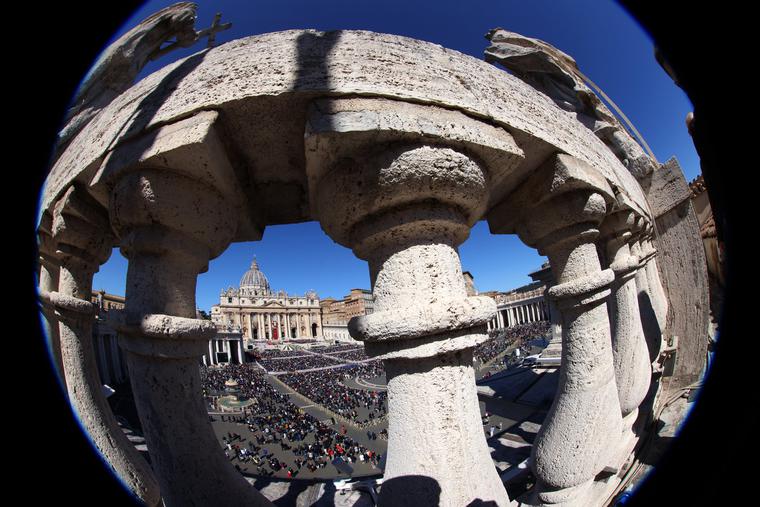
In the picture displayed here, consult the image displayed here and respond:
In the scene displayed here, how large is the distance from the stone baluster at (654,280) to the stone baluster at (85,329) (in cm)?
588

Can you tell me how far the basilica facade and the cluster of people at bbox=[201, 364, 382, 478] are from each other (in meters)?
48.8

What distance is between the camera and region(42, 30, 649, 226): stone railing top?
1.78 m

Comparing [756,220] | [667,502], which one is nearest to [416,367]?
[667,502]

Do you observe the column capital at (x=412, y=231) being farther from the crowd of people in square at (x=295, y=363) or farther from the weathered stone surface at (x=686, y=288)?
the crowd of people in square at (x=295, y=363)

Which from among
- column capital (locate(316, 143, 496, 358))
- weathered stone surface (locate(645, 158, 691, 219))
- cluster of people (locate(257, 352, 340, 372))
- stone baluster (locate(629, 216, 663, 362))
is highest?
weathered stone surface (locate(645, 158, 691, 219))

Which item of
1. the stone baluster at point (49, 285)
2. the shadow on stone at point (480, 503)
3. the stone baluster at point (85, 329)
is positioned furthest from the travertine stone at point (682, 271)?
the stone baluster at point (49, 285)

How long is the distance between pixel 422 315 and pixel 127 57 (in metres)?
3.59

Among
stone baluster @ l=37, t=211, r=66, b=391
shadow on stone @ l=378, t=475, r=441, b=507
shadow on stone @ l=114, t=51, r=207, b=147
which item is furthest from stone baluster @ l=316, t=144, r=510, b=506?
stone baluster @ l=37, t=211, r=66, b=391

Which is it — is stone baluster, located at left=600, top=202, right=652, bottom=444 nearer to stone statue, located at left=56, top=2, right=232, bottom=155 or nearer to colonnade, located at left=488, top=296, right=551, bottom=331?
stone statue, located at left=56, top=2, right=232, bottom=155

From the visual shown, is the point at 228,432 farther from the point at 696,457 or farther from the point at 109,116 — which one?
the point at 696,457

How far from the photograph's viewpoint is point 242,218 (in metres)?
2.43

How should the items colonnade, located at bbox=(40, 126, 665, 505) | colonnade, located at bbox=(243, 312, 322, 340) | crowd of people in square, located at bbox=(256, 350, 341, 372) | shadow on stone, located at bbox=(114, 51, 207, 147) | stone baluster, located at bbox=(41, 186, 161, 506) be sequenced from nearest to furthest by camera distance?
1. colonnade, located at bbox=(40, 126, 665, 505)
2. shadow on stone, located at bbox=(114, 51, 207, 147)
3. stone baluster, located at bbox=(41, 186, 161, 506)
4. crowd of people in square, located at bbox=(256, 350, 341, 372)
5. colonnade, located at bbox=(243, 312, 322, 340)

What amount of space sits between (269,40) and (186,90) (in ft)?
2.31

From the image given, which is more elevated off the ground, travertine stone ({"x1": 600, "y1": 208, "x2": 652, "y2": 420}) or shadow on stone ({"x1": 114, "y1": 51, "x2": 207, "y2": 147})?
shadow on stone ({"x1": 114, "y1": 51, "x2": 207, "y2": 147})
